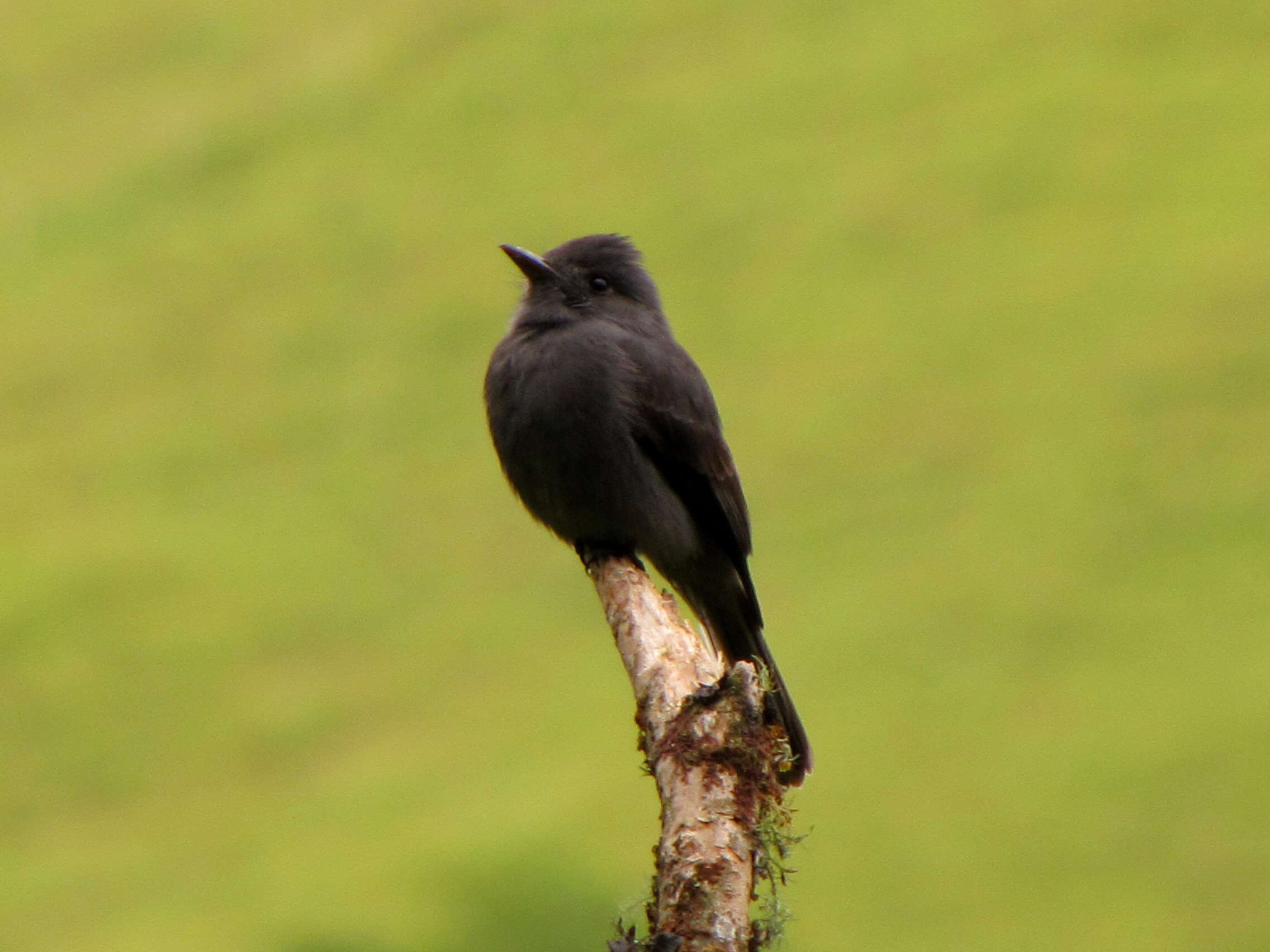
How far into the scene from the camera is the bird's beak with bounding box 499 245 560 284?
5.62 metres

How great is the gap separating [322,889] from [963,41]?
8.64 m

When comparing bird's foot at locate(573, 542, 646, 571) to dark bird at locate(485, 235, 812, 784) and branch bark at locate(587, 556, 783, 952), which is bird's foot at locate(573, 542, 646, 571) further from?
branch bark at locate(587, 556, 783, 952)

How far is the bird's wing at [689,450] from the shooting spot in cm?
532

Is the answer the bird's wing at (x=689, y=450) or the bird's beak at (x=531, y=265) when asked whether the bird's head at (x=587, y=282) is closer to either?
the bird's beak at (x=531, y=265)

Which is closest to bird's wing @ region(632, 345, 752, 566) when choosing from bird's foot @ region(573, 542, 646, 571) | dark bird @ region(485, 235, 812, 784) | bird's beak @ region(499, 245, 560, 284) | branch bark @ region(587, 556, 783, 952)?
dark bird @ region(485, 235, 812, 784)

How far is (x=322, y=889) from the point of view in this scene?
386 inches

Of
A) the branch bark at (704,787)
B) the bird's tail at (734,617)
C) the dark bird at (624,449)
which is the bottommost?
the branch bark at (704,787)

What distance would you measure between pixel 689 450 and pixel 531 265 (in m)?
0.89

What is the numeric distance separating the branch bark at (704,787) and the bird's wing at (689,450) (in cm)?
151

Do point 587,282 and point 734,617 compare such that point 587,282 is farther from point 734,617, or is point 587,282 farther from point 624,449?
point 734,617

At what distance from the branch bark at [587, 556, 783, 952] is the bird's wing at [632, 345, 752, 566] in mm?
1513

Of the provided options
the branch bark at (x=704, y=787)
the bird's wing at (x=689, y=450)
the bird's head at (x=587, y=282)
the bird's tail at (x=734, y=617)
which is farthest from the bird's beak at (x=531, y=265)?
the branch bark at (x=704, y=787)

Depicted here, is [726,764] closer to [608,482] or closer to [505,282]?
[608,482]

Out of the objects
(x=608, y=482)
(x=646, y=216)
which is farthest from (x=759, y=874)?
(x=646, y=216)
